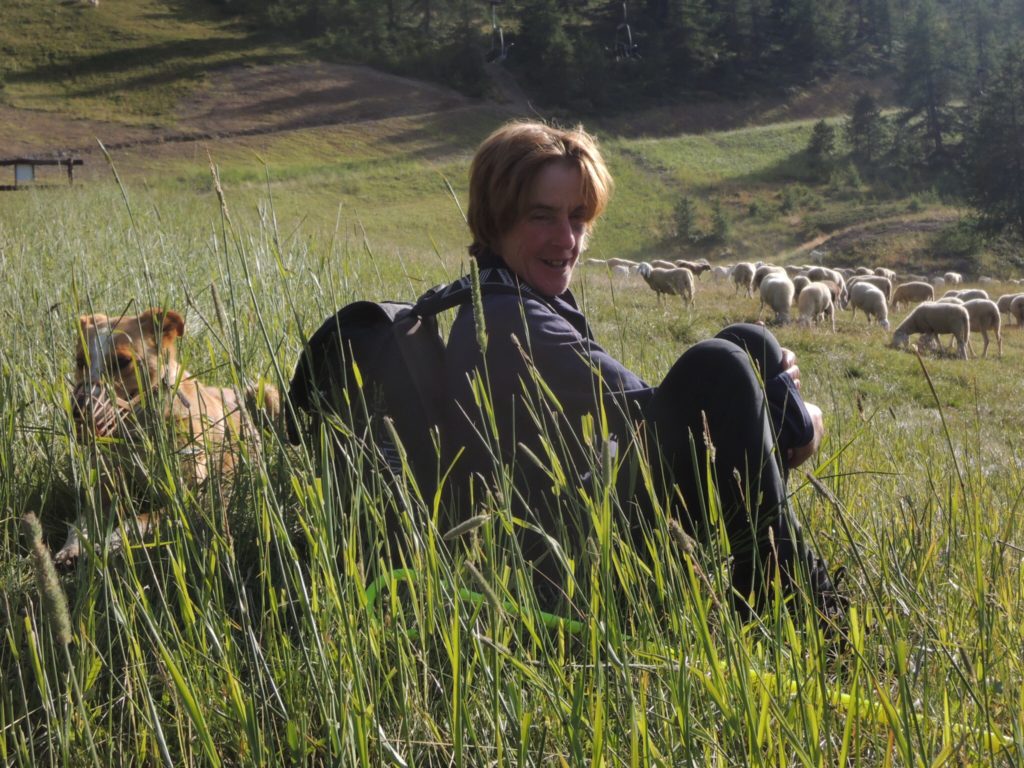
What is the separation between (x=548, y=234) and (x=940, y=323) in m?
13.7

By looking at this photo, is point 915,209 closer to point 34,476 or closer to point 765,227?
point 765,227

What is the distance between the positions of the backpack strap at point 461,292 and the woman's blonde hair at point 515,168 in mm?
265

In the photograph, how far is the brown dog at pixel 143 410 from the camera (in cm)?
156

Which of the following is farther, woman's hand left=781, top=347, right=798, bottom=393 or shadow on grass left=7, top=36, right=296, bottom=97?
shadow on grass left=7, top=36, right=296, bottom=97

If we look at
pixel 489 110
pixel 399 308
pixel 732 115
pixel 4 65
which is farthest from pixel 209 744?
pixel 732 115

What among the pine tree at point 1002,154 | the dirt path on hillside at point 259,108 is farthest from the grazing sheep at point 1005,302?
the dirt path on hillside at point 259,108

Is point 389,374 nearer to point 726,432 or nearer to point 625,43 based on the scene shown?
point 726,432

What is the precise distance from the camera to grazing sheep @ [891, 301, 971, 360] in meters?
14.6

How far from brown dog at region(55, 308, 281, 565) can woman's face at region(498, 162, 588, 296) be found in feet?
2.59

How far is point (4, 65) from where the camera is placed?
5516 centimetres

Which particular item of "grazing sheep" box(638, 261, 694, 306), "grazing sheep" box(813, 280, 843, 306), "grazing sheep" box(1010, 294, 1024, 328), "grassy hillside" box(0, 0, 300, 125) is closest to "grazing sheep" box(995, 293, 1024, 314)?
"grazing sheep" box(1010, 294, 1024, 328)

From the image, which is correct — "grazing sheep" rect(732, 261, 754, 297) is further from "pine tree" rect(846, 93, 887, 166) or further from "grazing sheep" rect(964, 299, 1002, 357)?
"pine tree" rect(846, 93, 887, 166)

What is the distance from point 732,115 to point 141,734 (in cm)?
6852

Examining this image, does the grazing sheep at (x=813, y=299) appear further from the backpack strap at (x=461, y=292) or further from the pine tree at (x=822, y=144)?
the pine tree at (x=822, y=144)
